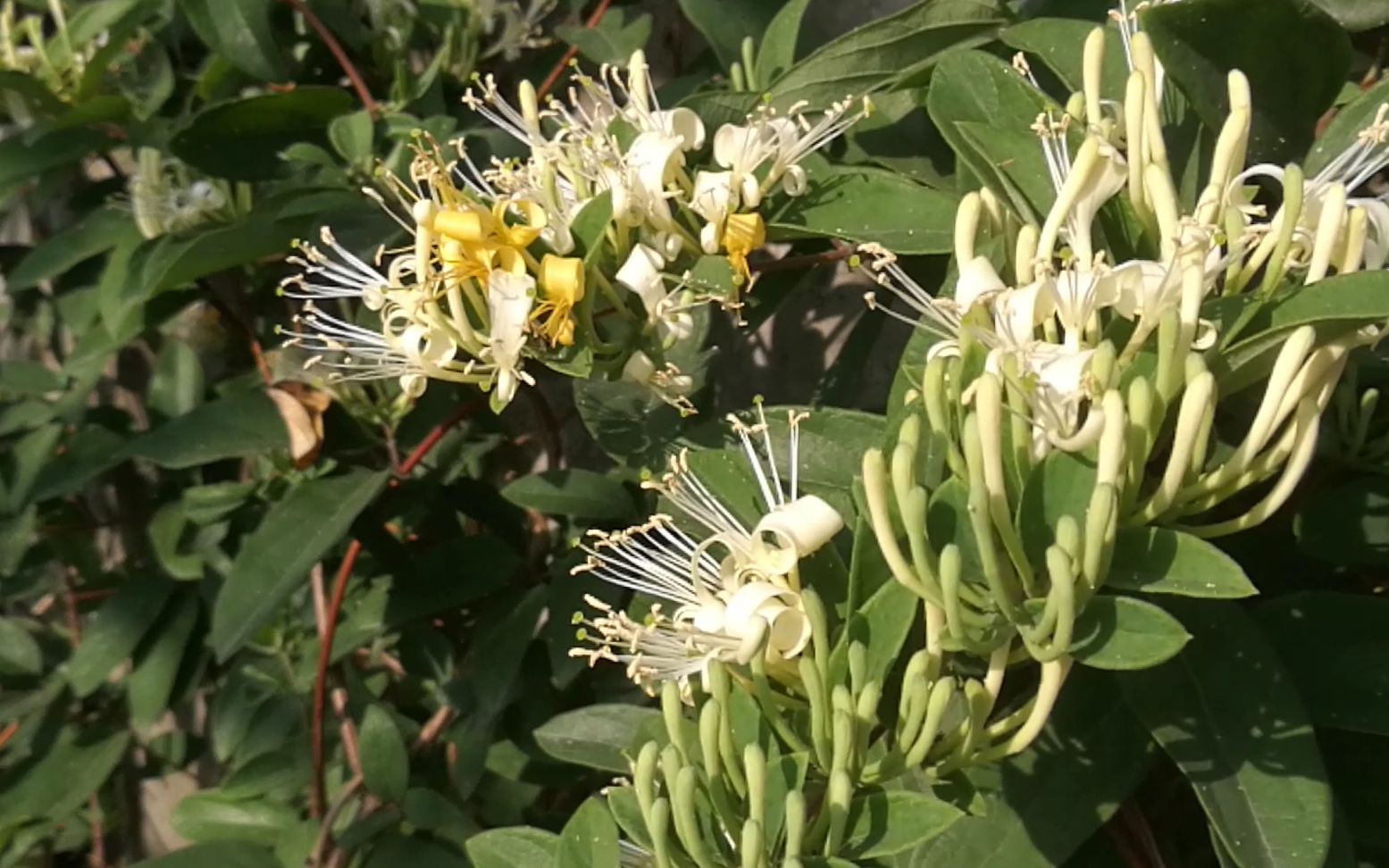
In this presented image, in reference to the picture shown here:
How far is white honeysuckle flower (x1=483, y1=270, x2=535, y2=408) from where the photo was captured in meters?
0.56

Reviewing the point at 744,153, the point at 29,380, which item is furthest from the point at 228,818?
the point at 744,153

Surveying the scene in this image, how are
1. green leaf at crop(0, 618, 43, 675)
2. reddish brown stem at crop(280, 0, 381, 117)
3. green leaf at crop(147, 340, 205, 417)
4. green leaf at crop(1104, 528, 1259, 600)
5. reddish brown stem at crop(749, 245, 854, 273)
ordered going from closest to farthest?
green leaf at crop(1104, 528, 1259, 600) < reddish brown stem at crop(749, 245, 854, 273) < reddish brown stem at crop(280, 0, 381, 117) < green leaf at crop(147, 340, 205, 417) < green leaf at crop(0, 618, 43, 675)

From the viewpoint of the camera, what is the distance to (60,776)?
128cm

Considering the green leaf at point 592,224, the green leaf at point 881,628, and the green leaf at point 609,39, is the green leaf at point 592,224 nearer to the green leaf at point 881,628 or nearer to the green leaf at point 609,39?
the green leaf at point 881,628

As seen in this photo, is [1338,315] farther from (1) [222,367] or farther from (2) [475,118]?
(1) [222,367]

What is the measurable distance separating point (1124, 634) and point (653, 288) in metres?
0.31

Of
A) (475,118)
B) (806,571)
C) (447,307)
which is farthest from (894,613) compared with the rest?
(475,118)

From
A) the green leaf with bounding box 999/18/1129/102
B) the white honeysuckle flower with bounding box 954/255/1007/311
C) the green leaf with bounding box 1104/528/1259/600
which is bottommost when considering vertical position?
the green leaf with bounding box 1104/528/1259/600

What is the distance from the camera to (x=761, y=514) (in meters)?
0.54

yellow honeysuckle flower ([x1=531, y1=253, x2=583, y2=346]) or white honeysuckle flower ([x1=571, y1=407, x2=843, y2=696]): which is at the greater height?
yellow honeysuckle flower ([x1=531, y1=253, x2=583, y2=346])

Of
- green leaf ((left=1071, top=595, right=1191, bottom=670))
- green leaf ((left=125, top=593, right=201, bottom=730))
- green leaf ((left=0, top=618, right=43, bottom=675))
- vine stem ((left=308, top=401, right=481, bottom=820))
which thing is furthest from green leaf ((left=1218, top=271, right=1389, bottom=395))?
green leaf ((left=0, top=618, right=43, bottom=675))

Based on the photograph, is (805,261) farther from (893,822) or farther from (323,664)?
(323,664)

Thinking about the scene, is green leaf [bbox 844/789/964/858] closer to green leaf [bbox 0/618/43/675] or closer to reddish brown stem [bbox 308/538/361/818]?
reddish brown stem [bbox 308/538/361/818]

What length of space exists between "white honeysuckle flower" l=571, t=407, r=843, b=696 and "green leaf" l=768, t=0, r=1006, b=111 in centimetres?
25
